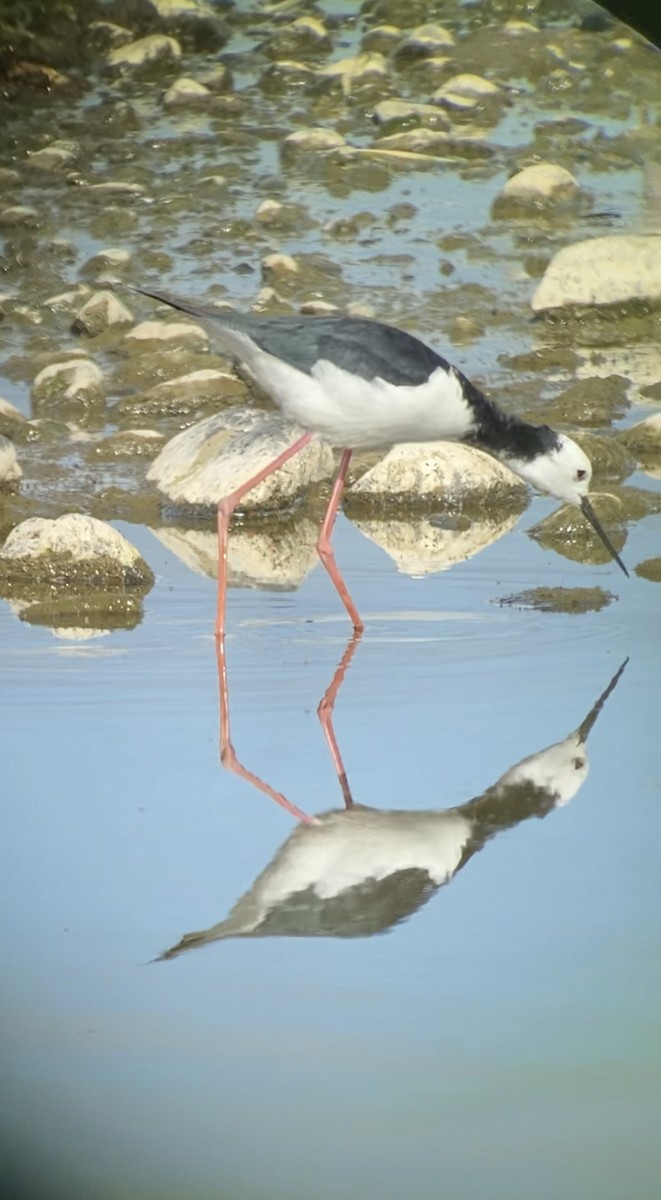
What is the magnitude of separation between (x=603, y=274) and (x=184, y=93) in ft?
11.0

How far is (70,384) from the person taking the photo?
24.4ft

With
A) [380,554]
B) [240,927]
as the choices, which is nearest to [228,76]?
[380,554]

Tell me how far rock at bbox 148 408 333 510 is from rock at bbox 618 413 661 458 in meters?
1.29

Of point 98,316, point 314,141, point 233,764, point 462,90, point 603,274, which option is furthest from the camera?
point 462,90

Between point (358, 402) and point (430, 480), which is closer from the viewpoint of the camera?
point (358, 402)

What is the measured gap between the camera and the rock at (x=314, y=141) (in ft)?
36.2

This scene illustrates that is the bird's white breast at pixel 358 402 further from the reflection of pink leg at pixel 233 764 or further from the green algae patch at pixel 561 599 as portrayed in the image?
the reflection of pink leg at pixel 233 764

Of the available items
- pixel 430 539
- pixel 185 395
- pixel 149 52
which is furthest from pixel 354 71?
pixel 430 539

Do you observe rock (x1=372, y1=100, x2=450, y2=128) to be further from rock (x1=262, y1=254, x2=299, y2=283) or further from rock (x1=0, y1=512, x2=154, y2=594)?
rock (x1=0, y1=512, x2=154, y2=594)

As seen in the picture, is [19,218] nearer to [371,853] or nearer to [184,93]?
[184,93]

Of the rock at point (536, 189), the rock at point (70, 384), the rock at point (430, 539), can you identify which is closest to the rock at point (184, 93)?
the rock at point (536, 189)

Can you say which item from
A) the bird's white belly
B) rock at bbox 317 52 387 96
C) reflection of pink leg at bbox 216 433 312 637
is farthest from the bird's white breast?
rock at bbox 317 52 387 96

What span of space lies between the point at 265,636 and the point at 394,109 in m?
7.63

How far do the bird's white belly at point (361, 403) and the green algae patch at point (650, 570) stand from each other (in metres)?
0.69
